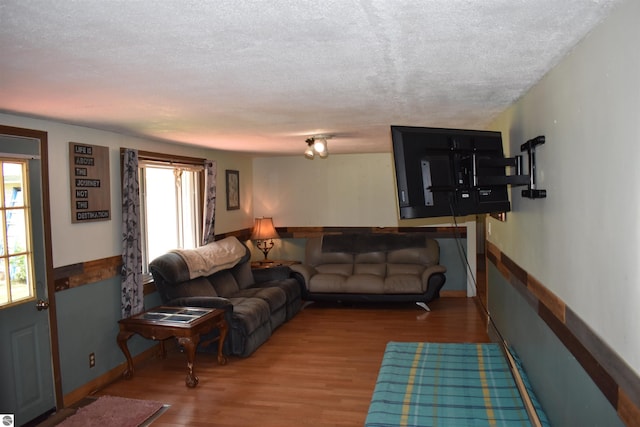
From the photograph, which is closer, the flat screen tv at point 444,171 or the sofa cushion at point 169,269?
the flat screen tv at point 444,171

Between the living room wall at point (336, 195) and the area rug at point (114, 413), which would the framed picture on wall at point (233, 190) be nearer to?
the living room wall at point (336, 195)

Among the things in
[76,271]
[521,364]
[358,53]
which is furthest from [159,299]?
[358,53]

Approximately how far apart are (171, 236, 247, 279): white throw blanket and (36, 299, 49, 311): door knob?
59.0 inches

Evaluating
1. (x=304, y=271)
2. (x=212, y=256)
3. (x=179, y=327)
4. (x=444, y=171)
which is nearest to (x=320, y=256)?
(x=304, y=271)

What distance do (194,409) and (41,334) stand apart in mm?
1223

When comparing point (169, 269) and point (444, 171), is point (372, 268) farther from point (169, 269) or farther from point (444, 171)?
point (444, 171)

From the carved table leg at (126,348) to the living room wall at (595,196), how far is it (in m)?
3.27

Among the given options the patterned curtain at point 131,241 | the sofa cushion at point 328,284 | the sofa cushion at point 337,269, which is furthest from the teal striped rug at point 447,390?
the sofa cushion at point 337,269

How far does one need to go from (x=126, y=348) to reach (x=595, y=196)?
151 inches

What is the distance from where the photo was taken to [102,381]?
13.6ft

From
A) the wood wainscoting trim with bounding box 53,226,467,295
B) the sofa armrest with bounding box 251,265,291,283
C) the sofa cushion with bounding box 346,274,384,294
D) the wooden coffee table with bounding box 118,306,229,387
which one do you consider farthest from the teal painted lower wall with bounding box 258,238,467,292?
the wooden coffee table with bounding box 118,306,229,387

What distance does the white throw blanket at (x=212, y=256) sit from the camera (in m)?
5.02

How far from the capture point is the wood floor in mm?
3529

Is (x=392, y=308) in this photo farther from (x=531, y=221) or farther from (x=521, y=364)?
(x=531, y=221)
